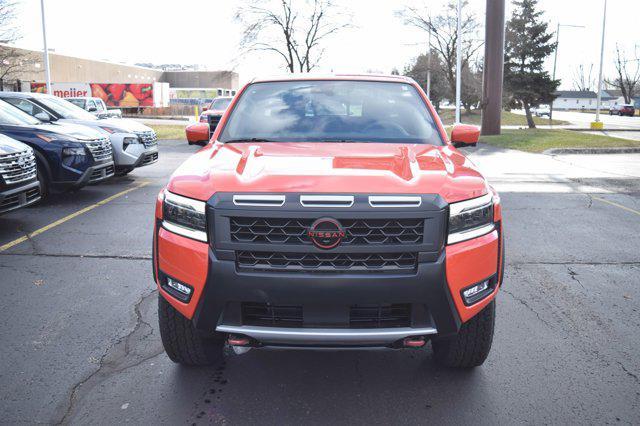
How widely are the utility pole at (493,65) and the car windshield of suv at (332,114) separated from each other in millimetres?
21817

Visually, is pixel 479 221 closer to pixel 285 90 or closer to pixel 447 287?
pixel 447 287

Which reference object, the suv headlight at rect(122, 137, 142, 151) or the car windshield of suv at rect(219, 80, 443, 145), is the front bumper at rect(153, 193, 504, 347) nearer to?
the car windshield of suv at rect(219, 80, 443, 145)

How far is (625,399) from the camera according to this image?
10.3 feet

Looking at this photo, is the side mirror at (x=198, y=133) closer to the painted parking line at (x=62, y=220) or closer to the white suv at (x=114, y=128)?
the painted parking line at (x=62, y=220)

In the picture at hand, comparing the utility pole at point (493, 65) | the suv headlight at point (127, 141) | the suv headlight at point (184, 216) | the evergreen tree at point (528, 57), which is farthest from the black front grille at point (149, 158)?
the evergreen tree at point (528, 57)

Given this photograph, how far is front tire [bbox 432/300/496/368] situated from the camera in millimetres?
3146

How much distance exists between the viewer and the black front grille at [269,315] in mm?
2820

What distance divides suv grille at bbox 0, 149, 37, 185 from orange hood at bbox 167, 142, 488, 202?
4.20 m

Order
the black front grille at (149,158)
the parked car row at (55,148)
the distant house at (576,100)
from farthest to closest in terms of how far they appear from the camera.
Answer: the distant house at (576,100)
the black front grille at (149,158)
the parked car row at (55,148)

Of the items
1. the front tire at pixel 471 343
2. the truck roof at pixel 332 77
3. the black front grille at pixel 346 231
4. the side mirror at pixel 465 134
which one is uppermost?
the truck roof at pixel 332 77

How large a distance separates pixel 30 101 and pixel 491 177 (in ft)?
30.9

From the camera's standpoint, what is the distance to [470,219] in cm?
289

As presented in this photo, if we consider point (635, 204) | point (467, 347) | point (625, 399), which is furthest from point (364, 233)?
point (635, 204)

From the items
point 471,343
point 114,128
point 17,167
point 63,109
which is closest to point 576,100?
point 114,128
